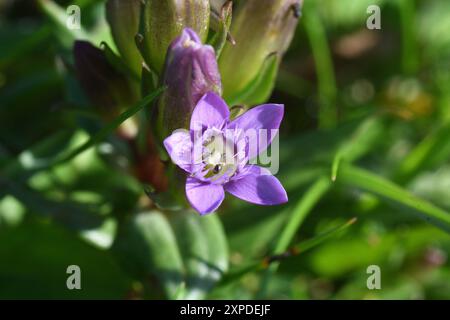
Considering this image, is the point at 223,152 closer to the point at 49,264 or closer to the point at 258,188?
the point at 258,188

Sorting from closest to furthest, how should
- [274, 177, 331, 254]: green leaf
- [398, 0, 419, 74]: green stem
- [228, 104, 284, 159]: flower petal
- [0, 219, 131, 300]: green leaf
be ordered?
[228, 104, 284, 159]: flower petal, [274, 177, 331, 254]: green leaf, [0, 219, 131, 300]: green leaf, [398, 0, 419, 74]: green stem

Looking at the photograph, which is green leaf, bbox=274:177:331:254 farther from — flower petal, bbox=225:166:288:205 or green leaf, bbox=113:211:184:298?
flower petal, bbox=225:166:288:205

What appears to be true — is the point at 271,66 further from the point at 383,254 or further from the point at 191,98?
the point at 383,254

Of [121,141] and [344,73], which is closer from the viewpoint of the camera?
[121,141]

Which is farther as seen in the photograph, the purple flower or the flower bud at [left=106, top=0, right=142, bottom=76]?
the flower bud at [left=106, top=0, right=142, bottom=76]

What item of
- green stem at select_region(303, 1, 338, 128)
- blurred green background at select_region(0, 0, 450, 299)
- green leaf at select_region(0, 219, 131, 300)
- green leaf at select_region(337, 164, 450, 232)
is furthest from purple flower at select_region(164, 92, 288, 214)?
green stem at select_region(303, 1, 338, 128)

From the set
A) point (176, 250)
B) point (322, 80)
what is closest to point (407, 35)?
point (322, 80)

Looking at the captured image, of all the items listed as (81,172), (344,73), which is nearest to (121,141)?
(81,172)
